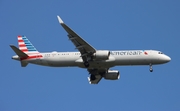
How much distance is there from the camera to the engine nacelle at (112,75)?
2899 inches

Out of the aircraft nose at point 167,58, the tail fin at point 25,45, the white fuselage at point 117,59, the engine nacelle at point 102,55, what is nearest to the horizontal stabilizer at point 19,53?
the tail fin at point 25,45

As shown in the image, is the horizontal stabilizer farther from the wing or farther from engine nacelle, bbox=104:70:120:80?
engine nacelle, bbox=104:70:120:80

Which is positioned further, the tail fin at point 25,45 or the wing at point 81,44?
the tail fin at point 25,45

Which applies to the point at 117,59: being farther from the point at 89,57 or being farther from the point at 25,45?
the point at 25,45

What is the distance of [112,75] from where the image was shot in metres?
73.6

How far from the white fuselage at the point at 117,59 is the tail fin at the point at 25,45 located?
5.34 metres

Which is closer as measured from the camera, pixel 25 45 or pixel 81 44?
pixel 81 44

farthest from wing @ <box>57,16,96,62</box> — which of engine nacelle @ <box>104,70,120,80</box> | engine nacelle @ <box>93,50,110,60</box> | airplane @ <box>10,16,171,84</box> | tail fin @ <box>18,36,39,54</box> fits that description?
tail fin @ <box>18,36,39,54</box>

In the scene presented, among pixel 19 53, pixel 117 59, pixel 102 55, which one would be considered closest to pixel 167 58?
pixel 117 59

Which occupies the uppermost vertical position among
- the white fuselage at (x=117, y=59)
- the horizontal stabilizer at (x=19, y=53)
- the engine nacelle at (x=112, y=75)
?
the horizontal stabilizer at (x=19, y=53)

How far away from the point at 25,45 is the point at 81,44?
13822 millimetres

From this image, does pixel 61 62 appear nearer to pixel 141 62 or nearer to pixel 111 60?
pixel 111 60

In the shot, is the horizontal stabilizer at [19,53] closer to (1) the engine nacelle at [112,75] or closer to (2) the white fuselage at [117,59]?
(2) the white fuselage at [117,59]

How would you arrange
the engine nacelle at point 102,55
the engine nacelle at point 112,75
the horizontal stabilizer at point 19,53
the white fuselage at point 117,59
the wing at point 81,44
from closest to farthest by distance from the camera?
1. the wing at point 81,44
2. the engine nacelle at point 102,55
3. the white fuselage at point 117,59
4. the horizontal stabilizer at point 19,53
5. the engine nacelle at point 112,75
